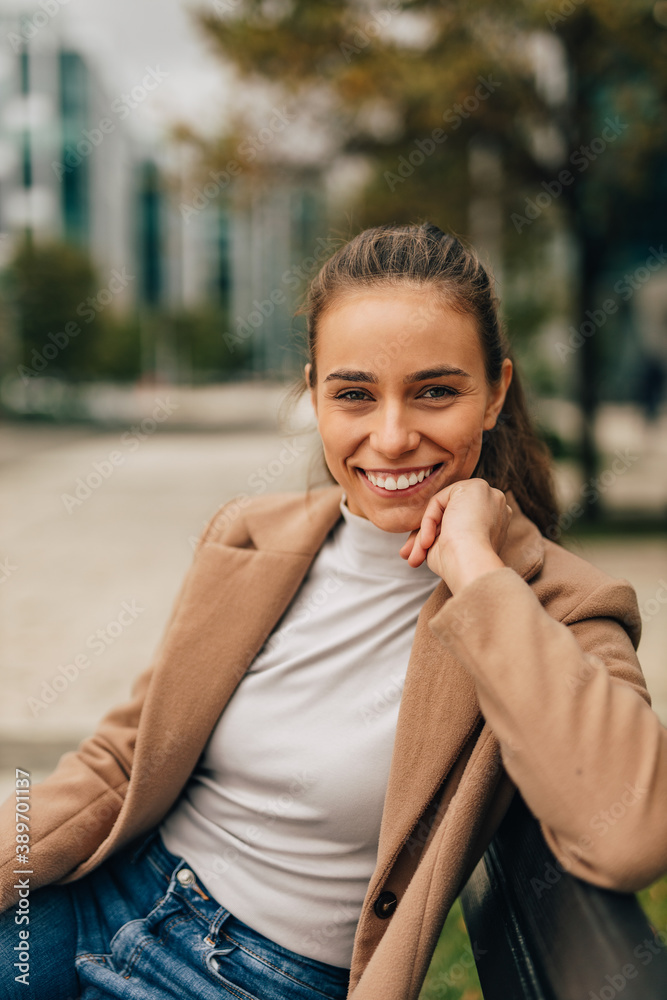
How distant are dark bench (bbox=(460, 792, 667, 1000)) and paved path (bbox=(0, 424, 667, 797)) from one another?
111 centimetres

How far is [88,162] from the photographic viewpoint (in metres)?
69.3

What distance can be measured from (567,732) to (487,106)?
9.19m

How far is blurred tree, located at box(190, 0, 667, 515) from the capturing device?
8562 mm

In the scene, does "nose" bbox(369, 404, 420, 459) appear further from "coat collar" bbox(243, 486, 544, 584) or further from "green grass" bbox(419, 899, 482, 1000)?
"green grass" bbox(419, 899, 482, 1000)

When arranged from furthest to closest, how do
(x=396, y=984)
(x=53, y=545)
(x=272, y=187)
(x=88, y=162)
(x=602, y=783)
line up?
(x=88, y=162)
(x=272, y=187)
(x=53, y=545)
(x=396, y=984)
(x=602, y=783)

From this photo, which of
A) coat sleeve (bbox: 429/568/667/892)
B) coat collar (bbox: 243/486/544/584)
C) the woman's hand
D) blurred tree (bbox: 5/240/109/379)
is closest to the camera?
coat sleeve (bbox: 429/568/667/892)

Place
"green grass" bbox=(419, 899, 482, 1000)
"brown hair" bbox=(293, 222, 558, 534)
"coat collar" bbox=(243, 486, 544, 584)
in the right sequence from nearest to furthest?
"brown hair" bbox=(293, 222, 558, 534) < "coat collar" bbox=(243, 486, 544, 584) < "green grass" bbox=(419, 899, 482, 1000)

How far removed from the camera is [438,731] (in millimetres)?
1542

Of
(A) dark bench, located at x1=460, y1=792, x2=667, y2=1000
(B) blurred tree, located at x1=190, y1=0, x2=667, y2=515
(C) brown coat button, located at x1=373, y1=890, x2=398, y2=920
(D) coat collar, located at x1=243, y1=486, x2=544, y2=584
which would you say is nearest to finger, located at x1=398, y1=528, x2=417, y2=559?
(D) coat collar, located at x1=243, y1=486, x2=544, y2=584

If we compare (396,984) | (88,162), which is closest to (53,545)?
(396,984)

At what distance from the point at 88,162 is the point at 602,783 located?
75269mm

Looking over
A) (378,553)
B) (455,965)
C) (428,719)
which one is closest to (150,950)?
(428,719)

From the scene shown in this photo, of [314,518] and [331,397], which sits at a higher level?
[331,397]

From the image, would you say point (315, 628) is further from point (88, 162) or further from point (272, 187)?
point (88, 162)
